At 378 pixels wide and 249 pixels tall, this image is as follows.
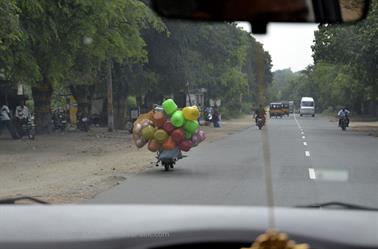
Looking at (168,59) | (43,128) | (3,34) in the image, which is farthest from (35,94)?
(3,34)

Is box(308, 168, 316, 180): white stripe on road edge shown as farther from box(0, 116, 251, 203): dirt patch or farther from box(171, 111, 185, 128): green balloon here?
box(0, 116, 251, 203): dirt patch

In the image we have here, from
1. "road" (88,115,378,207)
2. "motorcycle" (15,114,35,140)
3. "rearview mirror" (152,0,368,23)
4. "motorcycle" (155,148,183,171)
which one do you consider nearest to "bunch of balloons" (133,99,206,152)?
"motorcycle" (155,148,183,171)

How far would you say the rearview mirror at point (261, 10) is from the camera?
259 cm

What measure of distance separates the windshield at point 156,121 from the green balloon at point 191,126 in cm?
4

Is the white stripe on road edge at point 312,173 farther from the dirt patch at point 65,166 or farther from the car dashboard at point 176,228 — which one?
the car dashboard at point 176,228

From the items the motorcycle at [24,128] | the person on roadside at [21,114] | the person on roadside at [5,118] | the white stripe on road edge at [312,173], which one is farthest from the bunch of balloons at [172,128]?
the person on roadside at [21,114]

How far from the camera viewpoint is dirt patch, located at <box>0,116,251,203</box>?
12305 millimetres

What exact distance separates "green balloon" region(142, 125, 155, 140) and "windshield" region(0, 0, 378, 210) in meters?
0.03

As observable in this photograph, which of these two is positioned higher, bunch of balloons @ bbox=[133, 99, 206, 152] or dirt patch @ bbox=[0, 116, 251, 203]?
bunch of balloons @ bbox=[133, 99, 206, 152]

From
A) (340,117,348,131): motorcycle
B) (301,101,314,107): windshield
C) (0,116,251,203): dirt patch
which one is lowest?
(340,117,348,131): motorcycle

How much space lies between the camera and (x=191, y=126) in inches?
584

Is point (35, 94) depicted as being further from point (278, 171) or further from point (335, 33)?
point (278, 171)

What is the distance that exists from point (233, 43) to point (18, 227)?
4025 cm

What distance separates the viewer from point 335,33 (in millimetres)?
32281
